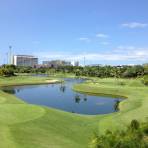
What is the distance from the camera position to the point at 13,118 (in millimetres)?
29766

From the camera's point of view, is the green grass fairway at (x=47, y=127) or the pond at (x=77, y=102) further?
the pond at (x=77, y=102)

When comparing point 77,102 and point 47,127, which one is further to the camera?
point 77,102

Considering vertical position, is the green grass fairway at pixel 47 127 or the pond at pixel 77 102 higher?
the green grass fairway at pixel 47 127

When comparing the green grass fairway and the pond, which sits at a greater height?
the green grass fairway

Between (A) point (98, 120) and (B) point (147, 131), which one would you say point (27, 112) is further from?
(B) point (147, 131)

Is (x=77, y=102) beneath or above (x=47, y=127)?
beneath

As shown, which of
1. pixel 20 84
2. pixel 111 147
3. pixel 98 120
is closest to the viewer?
pixel 111 147

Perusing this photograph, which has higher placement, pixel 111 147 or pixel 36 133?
pixel 111 147

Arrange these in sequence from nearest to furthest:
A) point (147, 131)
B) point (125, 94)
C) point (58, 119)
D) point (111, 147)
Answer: point (111, 147) → point (147, 131) → point (58, 119) → point (125, 94)

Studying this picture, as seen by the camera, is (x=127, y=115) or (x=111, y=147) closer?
(x=111, y=147)

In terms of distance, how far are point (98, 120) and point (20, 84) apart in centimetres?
7293

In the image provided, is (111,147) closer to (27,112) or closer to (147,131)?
(147,131)

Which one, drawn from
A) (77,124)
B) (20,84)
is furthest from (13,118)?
(20,84)

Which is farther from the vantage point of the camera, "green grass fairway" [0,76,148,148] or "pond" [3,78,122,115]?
"pond" [3,78,122,115]
